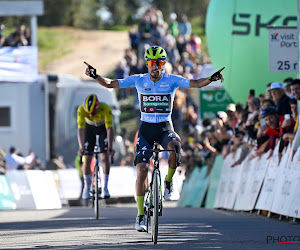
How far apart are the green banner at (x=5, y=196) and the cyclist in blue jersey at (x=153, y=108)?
13.1 meters

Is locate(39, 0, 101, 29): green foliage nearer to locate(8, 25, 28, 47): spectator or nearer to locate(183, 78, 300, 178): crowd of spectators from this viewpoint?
locate(8, 25, 28, 47): spectator

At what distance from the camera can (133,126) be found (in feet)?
132

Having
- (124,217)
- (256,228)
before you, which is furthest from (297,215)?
(124,217)

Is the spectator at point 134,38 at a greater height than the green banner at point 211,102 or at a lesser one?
greater

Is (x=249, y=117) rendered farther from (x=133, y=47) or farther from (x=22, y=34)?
(x=133, y=47)

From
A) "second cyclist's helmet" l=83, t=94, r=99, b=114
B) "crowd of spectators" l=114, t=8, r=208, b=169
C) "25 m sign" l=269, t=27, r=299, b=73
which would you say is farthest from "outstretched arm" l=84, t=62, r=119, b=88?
"crowd of spectators" l=114, t=8, r=208, b=169

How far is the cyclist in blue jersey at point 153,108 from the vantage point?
40.7 ft

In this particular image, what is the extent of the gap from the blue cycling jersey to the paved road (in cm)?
146

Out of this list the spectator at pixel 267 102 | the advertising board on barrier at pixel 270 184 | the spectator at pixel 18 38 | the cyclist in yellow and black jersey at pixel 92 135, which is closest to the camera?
the advertising board on barrier at pixel 270 184

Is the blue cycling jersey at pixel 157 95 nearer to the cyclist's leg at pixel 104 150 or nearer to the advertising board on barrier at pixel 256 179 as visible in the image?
the cyclist's leg at pixel 104 150

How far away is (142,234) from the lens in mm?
12984

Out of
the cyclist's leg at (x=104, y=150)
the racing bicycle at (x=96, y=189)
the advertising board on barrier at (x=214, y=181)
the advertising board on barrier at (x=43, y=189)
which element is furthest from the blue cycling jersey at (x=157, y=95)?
the advertising board on barrier at (x=43, y=189)

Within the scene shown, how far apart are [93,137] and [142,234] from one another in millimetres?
4707

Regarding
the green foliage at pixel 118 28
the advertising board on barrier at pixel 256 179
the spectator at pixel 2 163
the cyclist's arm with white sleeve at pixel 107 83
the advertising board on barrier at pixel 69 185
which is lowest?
the advertising board on barrier at pixel 69 185
